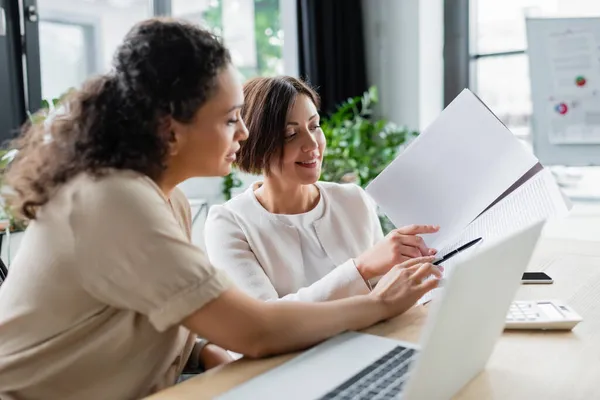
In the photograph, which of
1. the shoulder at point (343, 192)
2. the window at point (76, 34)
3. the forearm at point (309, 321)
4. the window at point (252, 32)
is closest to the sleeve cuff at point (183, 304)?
the forearm at point (309, 321)

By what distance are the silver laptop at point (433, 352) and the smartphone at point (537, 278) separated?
0.58 m

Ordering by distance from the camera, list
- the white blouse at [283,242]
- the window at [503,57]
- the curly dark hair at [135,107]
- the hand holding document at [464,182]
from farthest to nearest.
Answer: the window at [503,57] < the white blouse at [283,242] < the hand holding document at [464,182] < the curly dark hair at [135,107]

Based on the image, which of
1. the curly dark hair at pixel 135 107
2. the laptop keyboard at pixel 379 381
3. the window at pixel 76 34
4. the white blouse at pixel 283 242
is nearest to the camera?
the laptop keyboard at pixel 379 381

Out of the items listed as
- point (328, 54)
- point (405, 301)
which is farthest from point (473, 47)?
point (405, 301)

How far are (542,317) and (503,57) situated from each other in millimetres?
2378

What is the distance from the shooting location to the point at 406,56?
332 cm

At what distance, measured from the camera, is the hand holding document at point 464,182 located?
1.25 meters

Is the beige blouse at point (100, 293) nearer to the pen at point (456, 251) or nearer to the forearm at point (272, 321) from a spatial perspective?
the forearm at point (272, 321)

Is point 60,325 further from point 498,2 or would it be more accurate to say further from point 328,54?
point 498,2

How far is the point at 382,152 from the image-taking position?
3.12 metres

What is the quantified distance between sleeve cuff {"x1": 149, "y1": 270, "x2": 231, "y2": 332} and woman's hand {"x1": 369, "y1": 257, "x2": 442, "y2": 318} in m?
0.35

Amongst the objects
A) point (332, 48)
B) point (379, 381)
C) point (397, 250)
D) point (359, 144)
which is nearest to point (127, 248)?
point (379, 381)

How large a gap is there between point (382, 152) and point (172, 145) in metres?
2.17

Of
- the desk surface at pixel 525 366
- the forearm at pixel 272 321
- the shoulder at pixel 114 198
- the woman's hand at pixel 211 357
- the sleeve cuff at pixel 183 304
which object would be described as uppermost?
the shoulder at pixel 114 198
